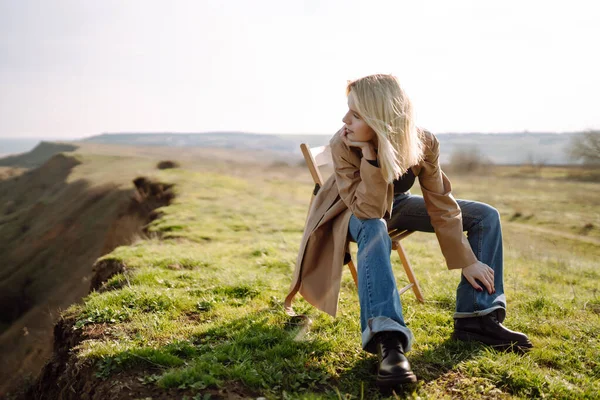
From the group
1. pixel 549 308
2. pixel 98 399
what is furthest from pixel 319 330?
pixel 549 308

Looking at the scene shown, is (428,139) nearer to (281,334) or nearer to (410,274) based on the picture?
(410,274)

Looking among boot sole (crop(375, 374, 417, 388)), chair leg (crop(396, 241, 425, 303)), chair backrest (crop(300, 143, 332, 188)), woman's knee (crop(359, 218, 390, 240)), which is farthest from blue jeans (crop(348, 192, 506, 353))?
chair backrest (crop(300, 143, 332, 188))

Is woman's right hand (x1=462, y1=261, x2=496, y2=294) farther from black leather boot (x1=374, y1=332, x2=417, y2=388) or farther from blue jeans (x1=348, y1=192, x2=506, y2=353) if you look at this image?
black leather boot (x1=374, y1=332, x2=417, y2=388)

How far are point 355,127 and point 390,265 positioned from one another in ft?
3.50

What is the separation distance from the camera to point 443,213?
3.58 meters

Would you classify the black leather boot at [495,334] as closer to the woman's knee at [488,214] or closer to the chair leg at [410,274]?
the woman's knee at [488,214]

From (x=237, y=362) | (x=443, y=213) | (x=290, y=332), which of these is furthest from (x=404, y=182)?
(x=237, y=362)

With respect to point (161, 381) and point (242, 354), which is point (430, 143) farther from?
point (161, 381)

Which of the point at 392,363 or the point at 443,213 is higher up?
the point at 443,213

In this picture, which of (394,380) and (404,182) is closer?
(394,380)

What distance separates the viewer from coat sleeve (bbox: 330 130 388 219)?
3254mm

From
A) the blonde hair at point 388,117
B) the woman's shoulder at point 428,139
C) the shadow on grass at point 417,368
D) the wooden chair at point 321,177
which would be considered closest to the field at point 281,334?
the shadow on grass at point 417,368

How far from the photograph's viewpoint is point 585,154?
20.5 metres

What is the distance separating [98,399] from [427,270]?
15.6ft
